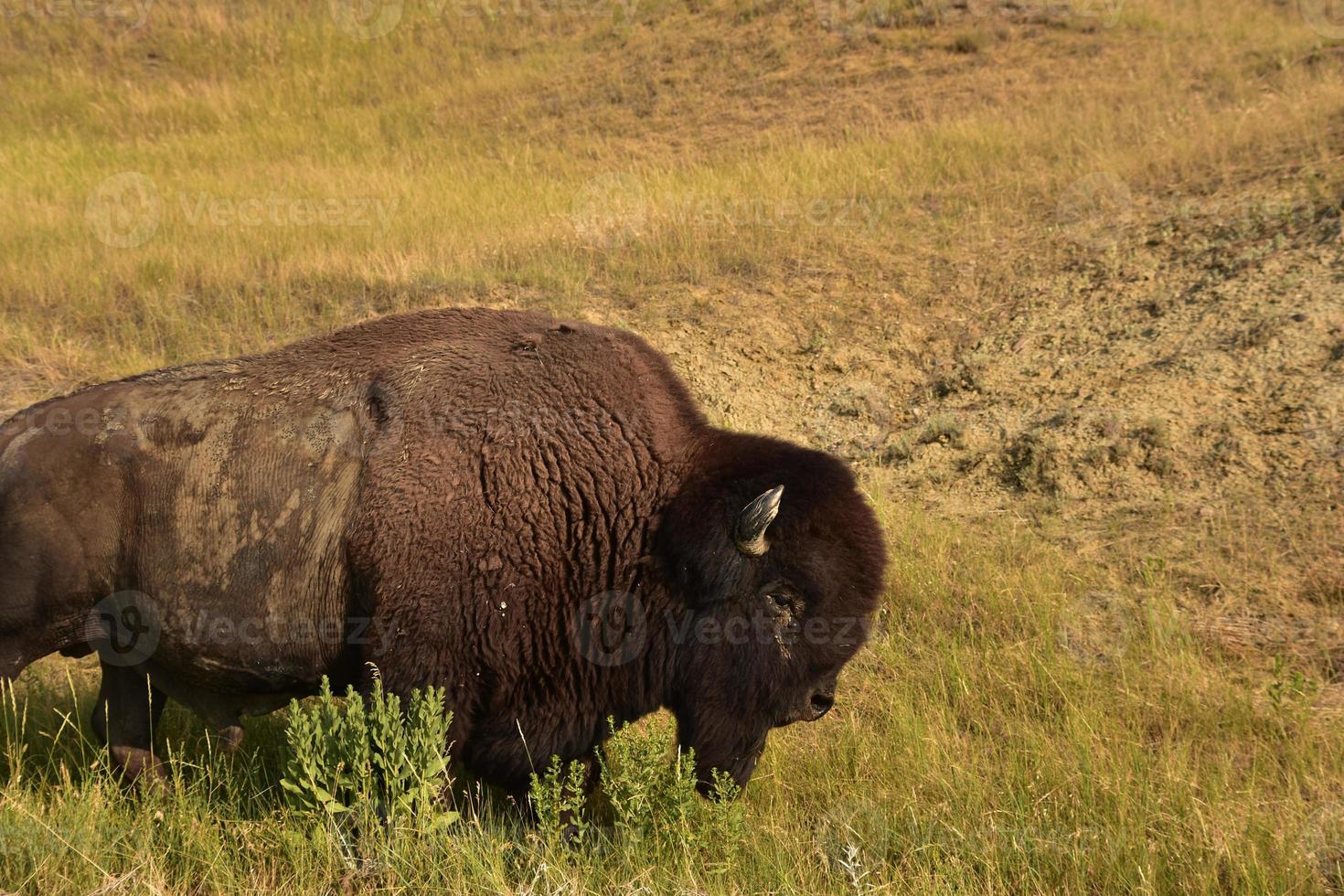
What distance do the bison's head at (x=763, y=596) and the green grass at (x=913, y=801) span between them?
31 centimetres

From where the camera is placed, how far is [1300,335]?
26.3 feet

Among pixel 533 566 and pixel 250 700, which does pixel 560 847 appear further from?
pixel 250 700

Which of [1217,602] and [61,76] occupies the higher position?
[61,76]

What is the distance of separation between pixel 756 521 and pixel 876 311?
6.24 m

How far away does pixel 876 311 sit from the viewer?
392 inches

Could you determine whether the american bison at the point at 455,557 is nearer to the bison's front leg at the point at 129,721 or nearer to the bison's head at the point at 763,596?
the bison's head at the point at 763,596

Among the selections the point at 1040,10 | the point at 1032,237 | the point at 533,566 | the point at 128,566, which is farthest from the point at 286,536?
the point at 1040,10

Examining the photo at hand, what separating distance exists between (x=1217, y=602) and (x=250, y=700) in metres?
5.02

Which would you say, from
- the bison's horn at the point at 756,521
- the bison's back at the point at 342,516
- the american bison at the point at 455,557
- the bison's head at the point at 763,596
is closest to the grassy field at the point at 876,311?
the bison's head at the point at 763,596

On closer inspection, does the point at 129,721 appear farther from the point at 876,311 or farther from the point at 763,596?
the point at 876,311

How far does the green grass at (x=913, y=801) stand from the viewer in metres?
3.95

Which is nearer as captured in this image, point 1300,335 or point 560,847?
point 560,847

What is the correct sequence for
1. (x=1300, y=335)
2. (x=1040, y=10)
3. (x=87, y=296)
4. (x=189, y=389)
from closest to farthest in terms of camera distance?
(x=189, y=389) < (x=1300, y=335) < (x=87, y=296) < (x=1040, y=10)

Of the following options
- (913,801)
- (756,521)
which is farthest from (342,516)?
(913,801)
